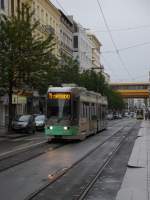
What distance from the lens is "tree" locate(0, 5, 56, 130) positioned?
1694 inches

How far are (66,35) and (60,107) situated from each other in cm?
6648

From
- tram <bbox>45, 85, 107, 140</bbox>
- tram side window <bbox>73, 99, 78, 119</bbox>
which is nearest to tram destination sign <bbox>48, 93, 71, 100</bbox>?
tram <bbox>45, 85, 107, 140</bbox>

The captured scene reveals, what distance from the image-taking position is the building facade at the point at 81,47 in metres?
112

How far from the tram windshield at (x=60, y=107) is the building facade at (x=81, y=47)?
72.1m

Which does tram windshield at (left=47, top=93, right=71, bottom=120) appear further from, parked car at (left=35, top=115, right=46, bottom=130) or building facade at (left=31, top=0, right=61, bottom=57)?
building facade at (left=31, top=0, right=61, bottom=57)

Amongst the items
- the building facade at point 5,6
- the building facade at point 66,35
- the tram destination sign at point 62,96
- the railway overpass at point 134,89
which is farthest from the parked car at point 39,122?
the railway overpass at point 134,89

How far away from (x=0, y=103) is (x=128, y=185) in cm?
4537

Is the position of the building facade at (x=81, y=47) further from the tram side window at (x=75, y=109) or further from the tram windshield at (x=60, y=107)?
the tram windshield at (x=60, y=107)

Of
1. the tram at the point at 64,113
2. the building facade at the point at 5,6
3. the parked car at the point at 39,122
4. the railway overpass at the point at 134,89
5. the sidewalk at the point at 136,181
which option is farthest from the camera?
the railway overpass at the point at 134,89

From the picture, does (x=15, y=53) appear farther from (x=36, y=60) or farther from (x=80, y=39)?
(x=80, y=39)

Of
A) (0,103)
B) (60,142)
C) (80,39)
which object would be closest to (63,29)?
(80,39)

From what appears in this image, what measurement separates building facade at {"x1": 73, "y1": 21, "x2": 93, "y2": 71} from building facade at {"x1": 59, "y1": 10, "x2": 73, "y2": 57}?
4163 mm

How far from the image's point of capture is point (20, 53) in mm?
43469

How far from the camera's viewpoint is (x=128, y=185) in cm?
1377
